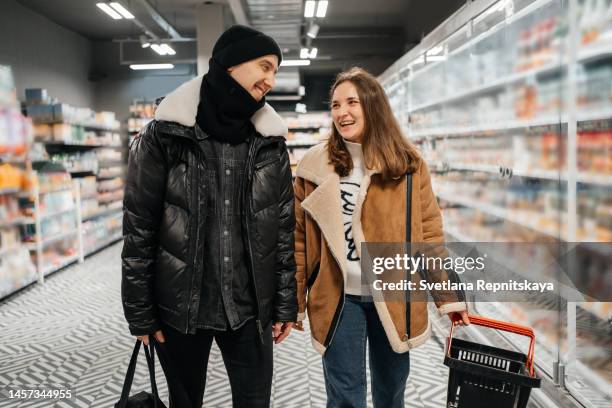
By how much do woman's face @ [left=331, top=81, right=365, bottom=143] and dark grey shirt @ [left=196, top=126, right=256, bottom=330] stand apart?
0.45 meters

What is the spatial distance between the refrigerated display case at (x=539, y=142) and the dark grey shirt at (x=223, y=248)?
1.78 m

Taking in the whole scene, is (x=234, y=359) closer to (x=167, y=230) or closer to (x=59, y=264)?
(x=167, y=230)

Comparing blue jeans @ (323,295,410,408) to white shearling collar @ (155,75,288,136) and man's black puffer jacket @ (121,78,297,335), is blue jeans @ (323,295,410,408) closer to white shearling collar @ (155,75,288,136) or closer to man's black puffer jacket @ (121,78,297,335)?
man's black puffer jacket @ (121,78,297,335)

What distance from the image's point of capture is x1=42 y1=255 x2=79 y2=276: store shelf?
646 centimetres

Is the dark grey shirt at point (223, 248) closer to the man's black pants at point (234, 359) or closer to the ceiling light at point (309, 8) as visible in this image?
the man's black pants at point (234, 359)

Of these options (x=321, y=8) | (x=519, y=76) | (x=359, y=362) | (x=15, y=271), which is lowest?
(x=15, y=271)


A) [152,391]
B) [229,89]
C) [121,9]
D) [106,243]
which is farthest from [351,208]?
[106,243]

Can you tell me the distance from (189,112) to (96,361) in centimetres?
276

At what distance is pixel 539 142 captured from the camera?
3125 millimetres

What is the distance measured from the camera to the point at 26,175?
5.80 metres

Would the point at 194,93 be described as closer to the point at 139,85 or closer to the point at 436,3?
the point at 436,3

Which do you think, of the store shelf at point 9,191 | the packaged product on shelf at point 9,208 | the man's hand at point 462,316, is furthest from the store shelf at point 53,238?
the man's hand at point 462,316

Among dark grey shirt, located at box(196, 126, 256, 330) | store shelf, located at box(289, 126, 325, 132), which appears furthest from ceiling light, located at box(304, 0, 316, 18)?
dark grey shirt, located at box(196, 126, 256, 330)

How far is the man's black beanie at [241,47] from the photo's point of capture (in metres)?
1.56
